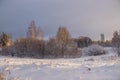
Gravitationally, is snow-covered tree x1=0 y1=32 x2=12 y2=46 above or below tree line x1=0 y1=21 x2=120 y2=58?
above

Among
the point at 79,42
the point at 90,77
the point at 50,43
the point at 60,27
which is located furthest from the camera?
the point at 79,42

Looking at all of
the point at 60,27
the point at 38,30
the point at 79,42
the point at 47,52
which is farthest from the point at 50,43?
the point at 79,42

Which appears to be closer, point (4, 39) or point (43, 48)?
point (43, 48)

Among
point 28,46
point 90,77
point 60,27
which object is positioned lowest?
point 90,77

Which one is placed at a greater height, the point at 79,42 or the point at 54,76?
the point at 79,42

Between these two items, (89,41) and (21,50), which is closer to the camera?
(21,50)

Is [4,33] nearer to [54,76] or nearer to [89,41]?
[89,41]

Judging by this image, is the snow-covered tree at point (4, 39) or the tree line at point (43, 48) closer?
the tree line at point (43, 48)

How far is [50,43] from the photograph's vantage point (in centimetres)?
5931

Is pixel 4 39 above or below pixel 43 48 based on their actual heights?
above

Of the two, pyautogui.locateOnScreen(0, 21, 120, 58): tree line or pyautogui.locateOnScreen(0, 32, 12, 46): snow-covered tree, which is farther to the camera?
pyautogui.locateOnScreen(0, 32, 12, 46): snow-covered tree

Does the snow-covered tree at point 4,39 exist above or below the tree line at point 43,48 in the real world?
above

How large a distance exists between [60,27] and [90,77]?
70.0 meters

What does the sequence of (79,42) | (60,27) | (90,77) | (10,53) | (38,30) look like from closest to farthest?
(90,77) < (10,53) < (60,27) < (38,30) < (79,42)
